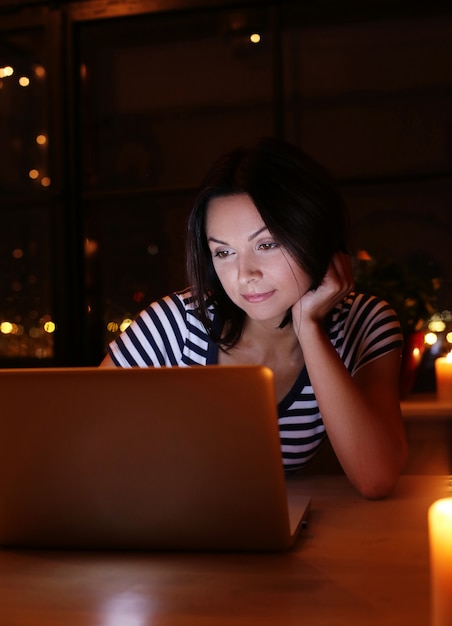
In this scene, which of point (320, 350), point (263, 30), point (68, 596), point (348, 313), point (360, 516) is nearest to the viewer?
point (68, 596)

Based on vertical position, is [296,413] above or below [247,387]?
below

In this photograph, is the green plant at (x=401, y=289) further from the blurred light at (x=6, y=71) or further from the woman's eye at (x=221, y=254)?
the blurred light at (x=6, y=71)

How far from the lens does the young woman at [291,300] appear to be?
133 centimetres

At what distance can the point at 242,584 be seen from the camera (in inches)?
30.6

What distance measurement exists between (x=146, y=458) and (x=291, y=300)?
0.68m

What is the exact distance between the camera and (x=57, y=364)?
11.1ft

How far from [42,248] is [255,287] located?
2193 millimetres

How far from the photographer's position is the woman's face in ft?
4.66

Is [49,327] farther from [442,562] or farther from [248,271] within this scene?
[442,562]

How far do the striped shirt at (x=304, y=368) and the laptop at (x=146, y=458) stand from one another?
2.06 feet

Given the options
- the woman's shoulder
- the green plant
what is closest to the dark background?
the green plant

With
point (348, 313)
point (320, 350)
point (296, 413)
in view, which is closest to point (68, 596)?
point (320, 350)

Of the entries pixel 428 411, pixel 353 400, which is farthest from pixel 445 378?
pixel 353 400

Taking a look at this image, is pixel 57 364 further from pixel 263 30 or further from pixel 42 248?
pixel 263 30
